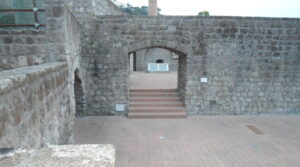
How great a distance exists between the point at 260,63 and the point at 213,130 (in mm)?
2884

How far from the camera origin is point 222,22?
5566mm

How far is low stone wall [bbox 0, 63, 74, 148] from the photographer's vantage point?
4.19 feet

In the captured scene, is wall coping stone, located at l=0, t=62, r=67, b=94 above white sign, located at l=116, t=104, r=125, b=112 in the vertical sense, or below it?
above

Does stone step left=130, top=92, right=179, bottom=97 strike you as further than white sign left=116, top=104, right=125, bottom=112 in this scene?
Yes

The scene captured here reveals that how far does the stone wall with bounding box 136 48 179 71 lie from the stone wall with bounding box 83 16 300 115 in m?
9.57

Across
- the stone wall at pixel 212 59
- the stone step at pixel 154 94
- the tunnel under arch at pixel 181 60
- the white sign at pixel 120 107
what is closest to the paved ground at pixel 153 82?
the stone step at pixel 154 94

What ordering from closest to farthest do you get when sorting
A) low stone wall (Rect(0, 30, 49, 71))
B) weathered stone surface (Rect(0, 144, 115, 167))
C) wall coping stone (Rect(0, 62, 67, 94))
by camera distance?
1. weathered stone surface (Rect(0, 144, 115, 167))
2. wall coping stone (Rect(0, 62, 67, 94))
3. low stone wall (Rect(0, 30, 49, 71))

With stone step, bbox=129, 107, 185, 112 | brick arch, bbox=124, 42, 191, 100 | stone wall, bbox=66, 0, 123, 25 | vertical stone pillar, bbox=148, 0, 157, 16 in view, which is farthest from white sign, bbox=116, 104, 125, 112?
vertical stone pillar, bbox=148, 0, 157, 16

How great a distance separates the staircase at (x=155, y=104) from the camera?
589cm

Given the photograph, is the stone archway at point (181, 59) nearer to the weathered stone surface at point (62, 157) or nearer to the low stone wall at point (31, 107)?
the low stone wall at point (31, 107)

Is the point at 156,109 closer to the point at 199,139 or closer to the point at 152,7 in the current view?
the point at 199,139

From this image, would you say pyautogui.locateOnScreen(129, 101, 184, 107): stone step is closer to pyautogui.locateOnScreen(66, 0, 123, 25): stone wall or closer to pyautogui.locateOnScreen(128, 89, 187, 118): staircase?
pyautogui.locateOnScreen(128, 89, 187, 118): staircase

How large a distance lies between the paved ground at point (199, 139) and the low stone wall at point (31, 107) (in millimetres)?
1708

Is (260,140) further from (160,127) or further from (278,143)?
(160,127)
